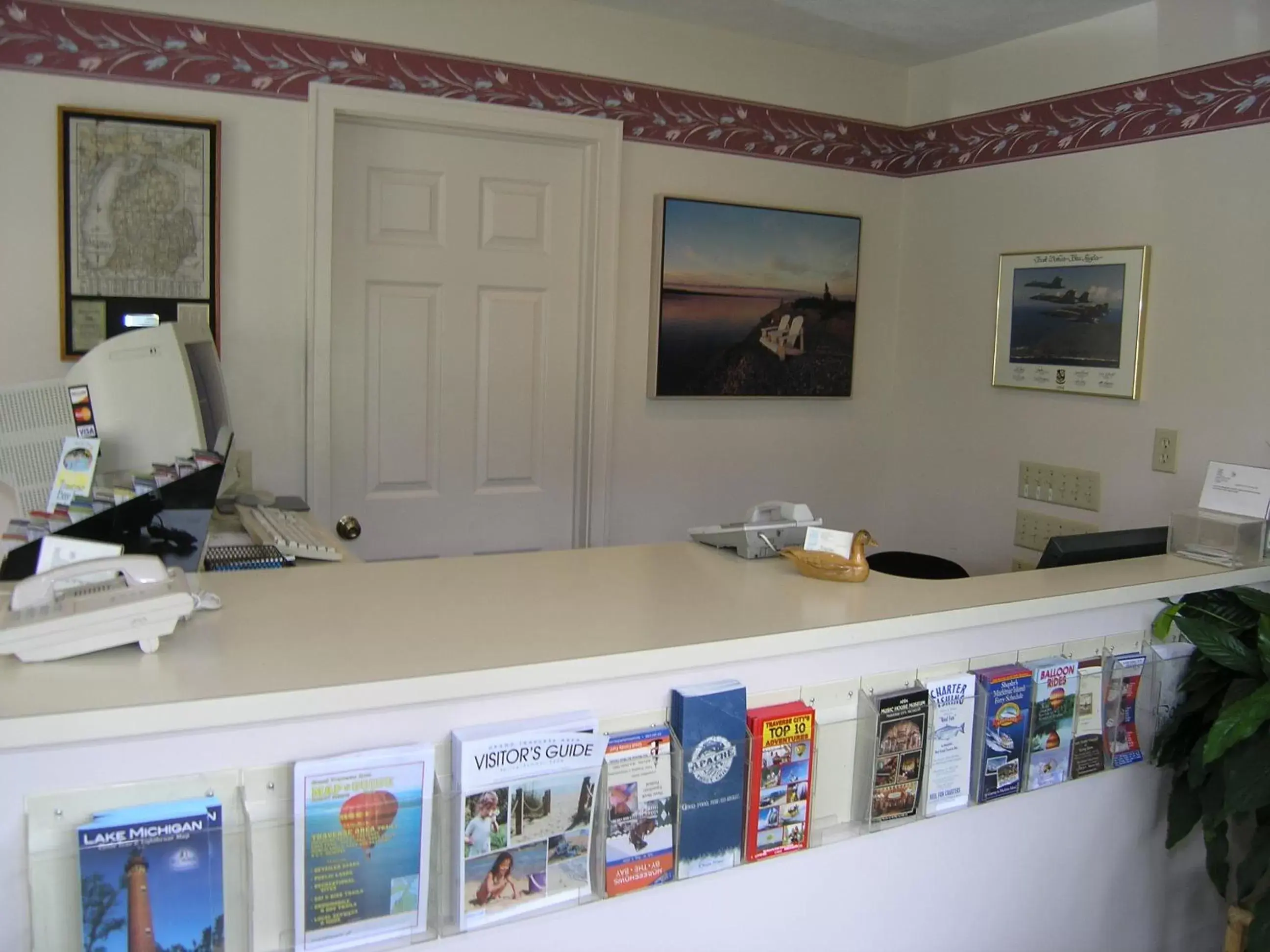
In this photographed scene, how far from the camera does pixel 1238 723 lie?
179cm

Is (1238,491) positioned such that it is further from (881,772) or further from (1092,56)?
(1092,56)

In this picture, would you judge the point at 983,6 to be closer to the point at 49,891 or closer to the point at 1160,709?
the point at 1160,709

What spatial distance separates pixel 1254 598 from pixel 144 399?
2.26m

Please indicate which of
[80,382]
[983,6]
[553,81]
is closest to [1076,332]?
[983,6]

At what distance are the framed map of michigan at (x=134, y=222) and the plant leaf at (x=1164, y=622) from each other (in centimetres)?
236

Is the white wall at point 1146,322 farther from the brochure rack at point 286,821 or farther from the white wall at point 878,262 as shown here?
the brochure rack at point 286,821

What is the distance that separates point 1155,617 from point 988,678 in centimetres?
52

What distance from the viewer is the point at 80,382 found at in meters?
2.18

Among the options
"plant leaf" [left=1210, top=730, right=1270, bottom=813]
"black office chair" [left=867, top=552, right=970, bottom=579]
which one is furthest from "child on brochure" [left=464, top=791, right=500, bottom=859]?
"black office chair" [left=867, top=552, right=970, bottom=579]

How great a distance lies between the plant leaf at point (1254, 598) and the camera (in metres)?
1.99

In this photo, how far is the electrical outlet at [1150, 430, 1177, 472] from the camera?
2928 millimetres

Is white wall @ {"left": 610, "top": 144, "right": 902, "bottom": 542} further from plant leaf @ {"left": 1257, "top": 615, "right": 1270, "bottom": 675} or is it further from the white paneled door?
plant leaf @ {"left": 1257, "top": 615, "right": 1270, "bottom": 675}

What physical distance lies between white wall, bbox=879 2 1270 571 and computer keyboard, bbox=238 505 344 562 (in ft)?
7.17

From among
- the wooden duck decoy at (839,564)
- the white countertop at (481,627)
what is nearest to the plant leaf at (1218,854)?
the white countertop at (481,627)
